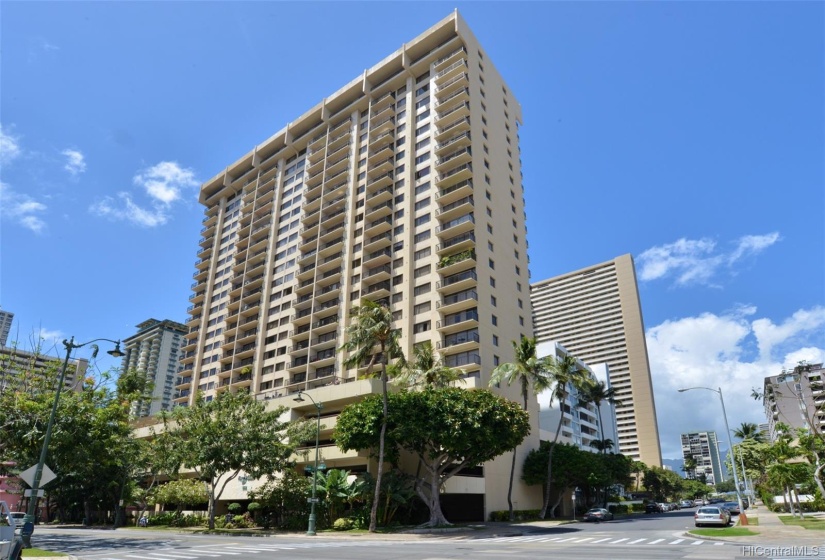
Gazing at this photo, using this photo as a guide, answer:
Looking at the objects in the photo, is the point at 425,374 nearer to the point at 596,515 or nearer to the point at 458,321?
the point at 458,321

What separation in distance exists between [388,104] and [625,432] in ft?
430

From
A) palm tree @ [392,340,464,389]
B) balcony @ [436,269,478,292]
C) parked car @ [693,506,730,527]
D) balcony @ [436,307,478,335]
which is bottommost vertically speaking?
parked car @ [693,506,730,527]

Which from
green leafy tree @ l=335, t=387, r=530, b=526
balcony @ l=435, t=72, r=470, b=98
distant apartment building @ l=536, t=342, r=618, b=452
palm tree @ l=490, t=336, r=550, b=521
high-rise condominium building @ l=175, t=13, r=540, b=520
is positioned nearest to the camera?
green leafy tree @ l=335, t=387, r=530, b=526

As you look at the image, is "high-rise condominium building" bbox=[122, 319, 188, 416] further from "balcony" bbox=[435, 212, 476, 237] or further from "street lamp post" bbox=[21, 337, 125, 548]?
"street lamp post" bbox=[21, 337, 125, 548]

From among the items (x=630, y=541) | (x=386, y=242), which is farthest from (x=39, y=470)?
(x=386, y=242)

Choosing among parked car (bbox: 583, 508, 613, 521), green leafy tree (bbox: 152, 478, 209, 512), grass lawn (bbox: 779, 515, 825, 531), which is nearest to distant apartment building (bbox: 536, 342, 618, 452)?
parked car (bbox: 583, 508, 613, 521)

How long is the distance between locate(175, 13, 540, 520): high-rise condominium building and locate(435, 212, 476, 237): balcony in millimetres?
163

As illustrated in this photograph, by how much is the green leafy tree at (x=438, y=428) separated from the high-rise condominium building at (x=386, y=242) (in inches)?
205

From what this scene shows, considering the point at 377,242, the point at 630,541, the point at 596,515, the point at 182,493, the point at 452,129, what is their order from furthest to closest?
the point at 377,242
the point at 452,129
the point at 596,515
the point at 182,493
the point at 630,541

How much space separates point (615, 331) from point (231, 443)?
473 ft

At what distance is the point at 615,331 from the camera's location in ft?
534

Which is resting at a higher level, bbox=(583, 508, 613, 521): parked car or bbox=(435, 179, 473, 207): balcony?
bbox=(435, 179, 473, 207): balcony

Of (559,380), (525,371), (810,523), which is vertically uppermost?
(525,371)

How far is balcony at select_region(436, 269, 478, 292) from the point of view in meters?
56.4
